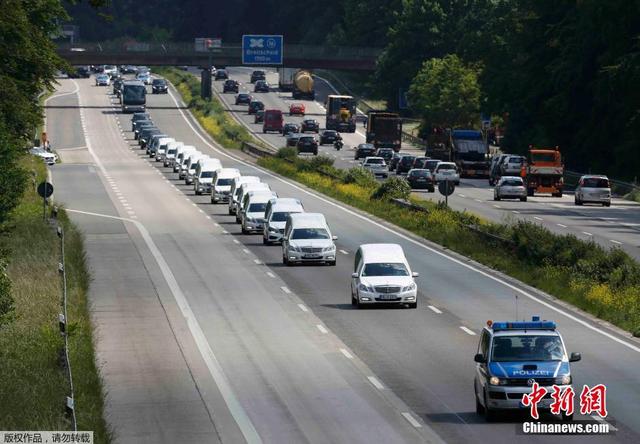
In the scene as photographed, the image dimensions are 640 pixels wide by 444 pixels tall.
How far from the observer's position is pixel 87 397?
30.1m

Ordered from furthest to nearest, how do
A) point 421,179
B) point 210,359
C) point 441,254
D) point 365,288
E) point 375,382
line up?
point 421,179 → point 441,254 → point 365,288 → point 210,359 → point 375,382

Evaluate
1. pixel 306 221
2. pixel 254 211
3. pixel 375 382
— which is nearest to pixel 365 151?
pixel 254 211

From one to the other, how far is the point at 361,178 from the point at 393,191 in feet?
38.5

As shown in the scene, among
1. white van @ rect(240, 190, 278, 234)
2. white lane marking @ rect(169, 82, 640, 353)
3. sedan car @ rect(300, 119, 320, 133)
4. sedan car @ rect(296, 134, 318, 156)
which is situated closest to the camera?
white lane marking @ rect(169, 82, 640, 353)

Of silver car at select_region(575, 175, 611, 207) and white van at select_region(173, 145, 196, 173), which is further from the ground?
silver car at select_region(575, 175, 611, 207)

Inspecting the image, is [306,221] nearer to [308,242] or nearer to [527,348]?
[308,242]

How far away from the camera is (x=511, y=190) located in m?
90.3

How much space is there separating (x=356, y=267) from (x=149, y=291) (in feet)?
23.6

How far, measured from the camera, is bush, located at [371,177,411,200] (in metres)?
81.4

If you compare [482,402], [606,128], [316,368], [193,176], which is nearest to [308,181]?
[193,176]

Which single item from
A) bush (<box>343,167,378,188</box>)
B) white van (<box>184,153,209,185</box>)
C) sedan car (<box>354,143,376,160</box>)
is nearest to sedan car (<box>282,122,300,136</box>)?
sedan car (<box>354,143,376,160</box>)

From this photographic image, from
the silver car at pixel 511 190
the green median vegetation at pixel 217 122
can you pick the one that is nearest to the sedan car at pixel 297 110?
the green median vegetation at pixel 217 122

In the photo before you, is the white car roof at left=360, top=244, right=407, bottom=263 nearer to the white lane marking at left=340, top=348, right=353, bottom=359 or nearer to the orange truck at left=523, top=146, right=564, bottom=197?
the white lane marking at left=340, top=348, right=353, bottom=359

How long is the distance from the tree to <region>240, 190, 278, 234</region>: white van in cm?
8482
